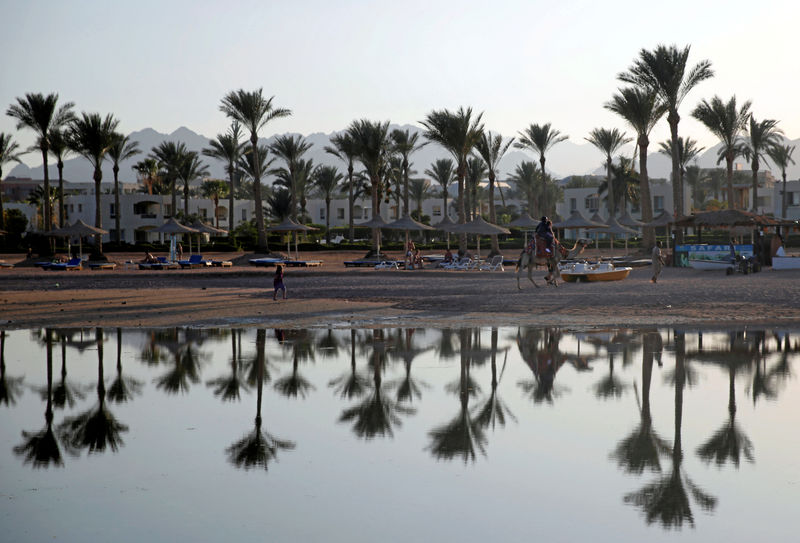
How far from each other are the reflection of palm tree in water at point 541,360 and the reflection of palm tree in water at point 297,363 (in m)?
2.38

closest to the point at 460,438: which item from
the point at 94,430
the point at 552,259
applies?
the point at 94,430

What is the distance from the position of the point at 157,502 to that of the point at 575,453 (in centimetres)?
306

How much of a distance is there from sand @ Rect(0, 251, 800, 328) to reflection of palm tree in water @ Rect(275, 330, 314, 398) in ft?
5.79

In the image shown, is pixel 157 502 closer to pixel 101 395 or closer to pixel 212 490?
pixel 212 490

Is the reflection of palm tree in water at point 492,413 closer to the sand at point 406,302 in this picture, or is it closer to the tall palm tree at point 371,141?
the sand at point 406,302

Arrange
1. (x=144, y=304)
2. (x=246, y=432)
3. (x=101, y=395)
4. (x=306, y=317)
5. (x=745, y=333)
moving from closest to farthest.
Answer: (x=246, y=432), (x=101, y=395), (x=745, y=333), (x=306, y=317), (x=144, y=304)

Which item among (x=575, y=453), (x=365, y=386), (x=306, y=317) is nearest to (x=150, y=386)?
(x=365, y=386)

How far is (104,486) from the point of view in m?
5.89

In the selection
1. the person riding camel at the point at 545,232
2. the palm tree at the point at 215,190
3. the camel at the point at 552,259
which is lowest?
the camel at the point at 552,259

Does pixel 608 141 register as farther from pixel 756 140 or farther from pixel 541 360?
pixel 541 360

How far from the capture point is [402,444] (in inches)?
277

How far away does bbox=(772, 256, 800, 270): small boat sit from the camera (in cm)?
3328

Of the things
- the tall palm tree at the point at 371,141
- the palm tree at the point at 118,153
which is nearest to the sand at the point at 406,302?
the tall palm tree at the point at 371,141

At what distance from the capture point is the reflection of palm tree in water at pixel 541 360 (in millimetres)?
9281
